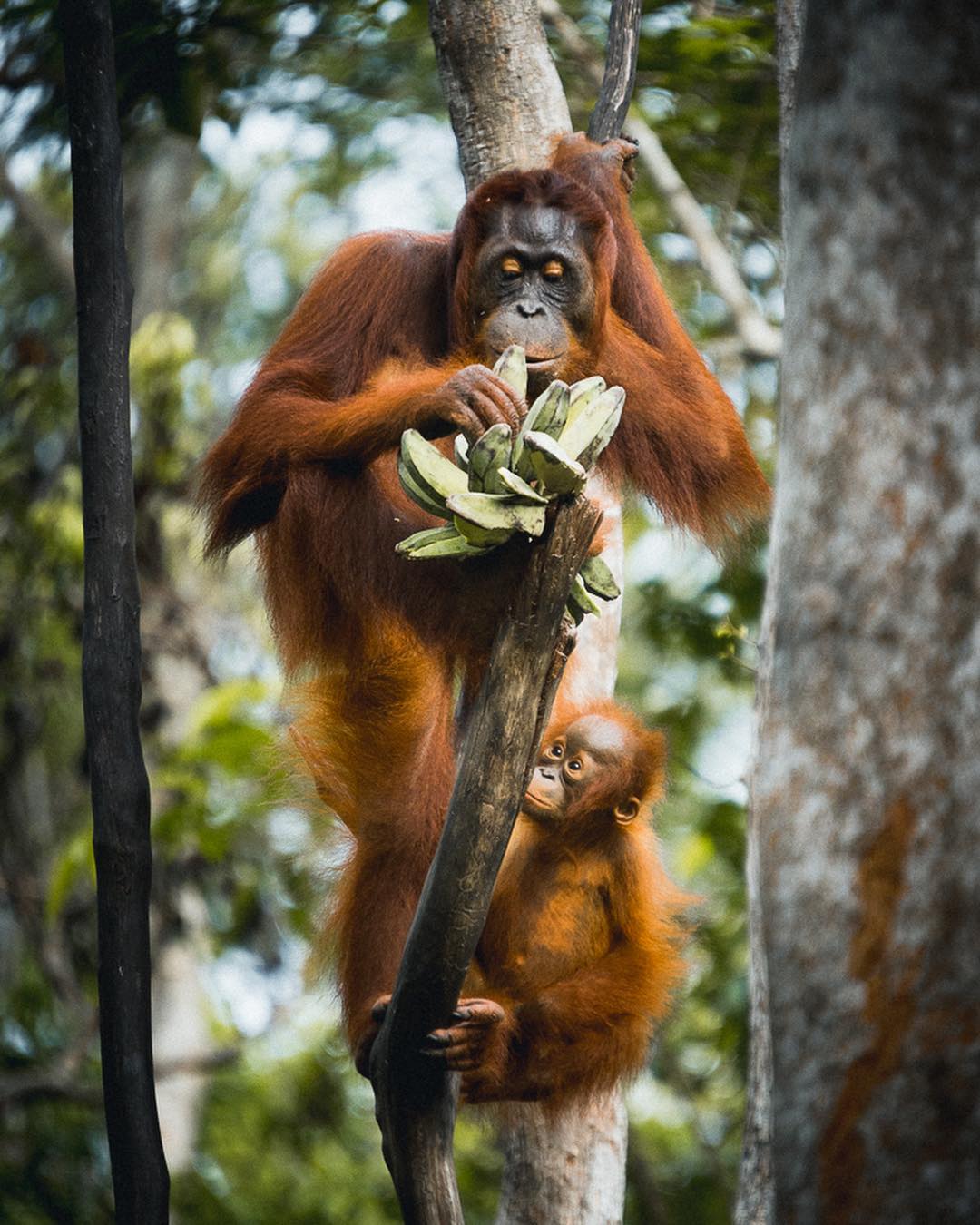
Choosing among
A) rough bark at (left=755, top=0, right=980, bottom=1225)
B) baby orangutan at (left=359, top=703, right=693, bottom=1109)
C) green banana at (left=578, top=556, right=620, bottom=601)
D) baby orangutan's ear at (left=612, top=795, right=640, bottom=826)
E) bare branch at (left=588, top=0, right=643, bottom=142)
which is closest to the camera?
rough bark at (left=755, top=0, right=980, bottom=1225)

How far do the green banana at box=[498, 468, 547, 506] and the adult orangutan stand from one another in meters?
0.73

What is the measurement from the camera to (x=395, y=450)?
3.24 meters

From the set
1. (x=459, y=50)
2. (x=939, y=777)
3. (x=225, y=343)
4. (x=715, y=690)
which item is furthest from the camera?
(x=225, y=343)

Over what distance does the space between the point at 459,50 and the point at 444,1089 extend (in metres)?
2.58

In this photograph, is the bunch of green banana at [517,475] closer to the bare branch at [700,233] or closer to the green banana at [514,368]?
the green banana at [514,368]

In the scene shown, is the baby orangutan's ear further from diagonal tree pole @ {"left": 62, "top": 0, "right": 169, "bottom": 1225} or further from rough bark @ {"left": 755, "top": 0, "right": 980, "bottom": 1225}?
rough bark @ {"left": 755, "top": 0, "right": 980, "bottom": 1225}

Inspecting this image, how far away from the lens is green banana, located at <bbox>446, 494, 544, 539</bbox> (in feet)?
7.59

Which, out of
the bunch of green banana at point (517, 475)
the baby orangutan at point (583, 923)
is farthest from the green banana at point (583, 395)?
the baby orangutan at point (583, 923)

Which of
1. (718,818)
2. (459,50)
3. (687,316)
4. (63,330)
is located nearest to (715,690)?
(687,316)

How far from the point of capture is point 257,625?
27.3ft

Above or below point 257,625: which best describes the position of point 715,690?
below

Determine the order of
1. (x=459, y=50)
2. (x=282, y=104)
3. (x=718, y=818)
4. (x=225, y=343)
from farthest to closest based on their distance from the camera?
(x=225, y=343) < (x=282, y=104) < (x=718, y=818) < (x=459, y=50)

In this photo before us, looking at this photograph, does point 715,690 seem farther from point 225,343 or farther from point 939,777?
point 939,777

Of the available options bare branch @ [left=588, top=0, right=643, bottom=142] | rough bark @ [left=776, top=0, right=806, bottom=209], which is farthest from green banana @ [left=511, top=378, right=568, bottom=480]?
bare branch @ [left=588, top=0, right=643, bottom=142]
